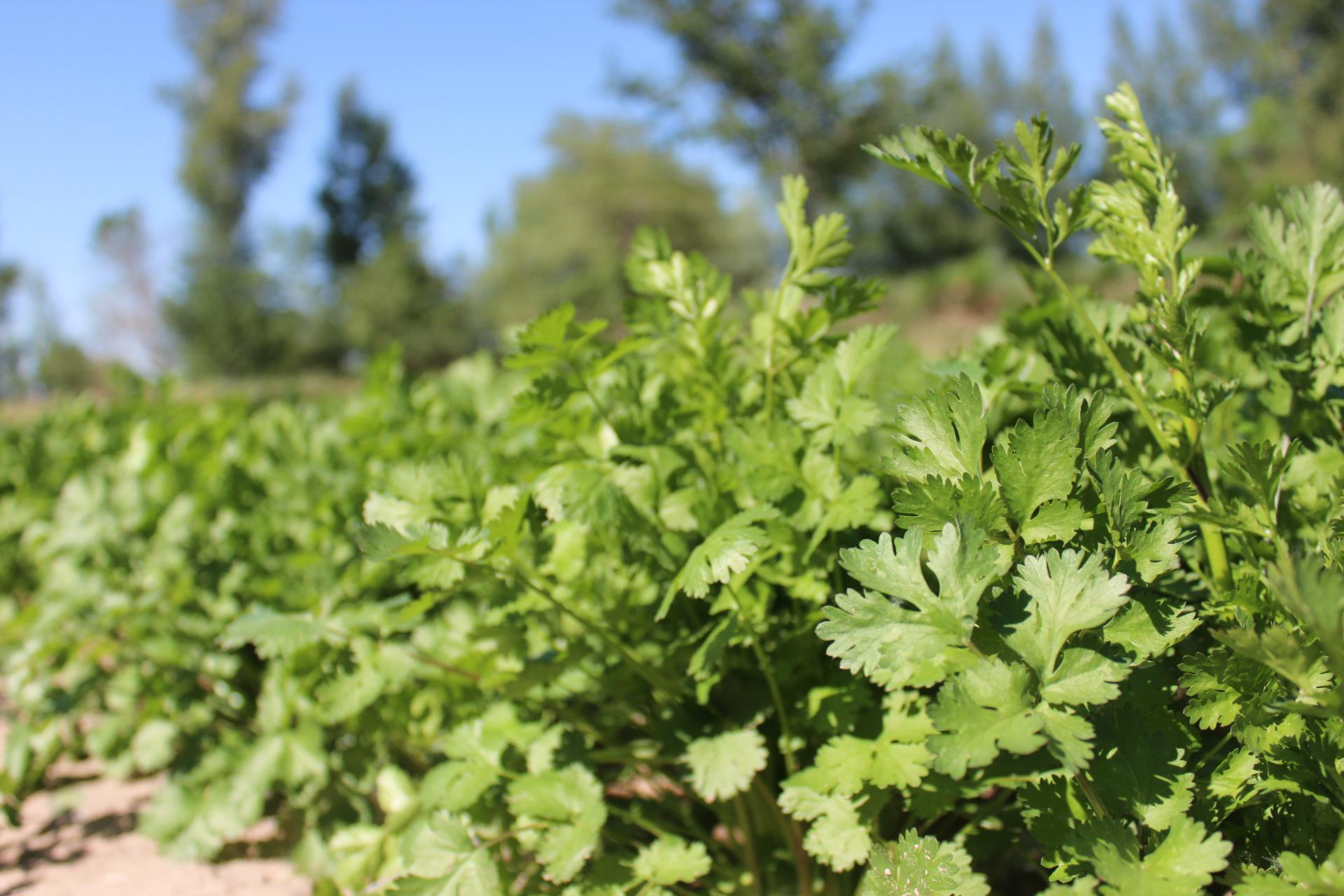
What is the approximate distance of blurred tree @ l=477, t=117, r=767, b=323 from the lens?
4422cm

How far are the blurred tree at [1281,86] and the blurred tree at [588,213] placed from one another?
20975 millimetres

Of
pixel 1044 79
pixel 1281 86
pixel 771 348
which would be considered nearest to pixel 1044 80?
pixel 1044 79

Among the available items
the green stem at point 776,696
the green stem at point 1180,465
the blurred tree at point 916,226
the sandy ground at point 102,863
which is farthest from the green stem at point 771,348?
the blurred tree at point 916,226

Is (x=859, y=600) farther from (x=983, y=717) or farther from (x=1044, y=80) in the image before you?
(x=1044, y=80)

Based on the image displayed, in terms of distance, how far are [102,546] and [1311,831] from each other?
8.62 ft

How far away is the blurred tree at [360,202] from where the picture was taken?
38.8m

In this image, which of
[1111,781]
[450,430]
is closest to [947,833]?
[1111,781]

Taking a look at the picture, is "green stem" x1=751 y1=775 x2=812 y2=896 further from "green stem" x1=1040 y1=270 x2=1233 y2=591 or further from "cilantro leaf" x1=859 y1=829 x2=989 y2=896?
"green stem" x1=1040 y1=270 x2=1233 y2=591

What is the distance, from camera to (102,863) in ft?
7.68

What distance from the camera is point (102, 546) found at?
8.14 feet

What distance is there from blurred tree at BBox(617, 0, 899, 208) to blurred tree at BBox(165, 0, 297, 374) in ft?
65.3

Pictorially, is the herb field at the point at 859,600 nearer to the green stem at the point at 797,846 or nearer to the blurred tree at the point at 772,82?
the green stem at the point at 797,846

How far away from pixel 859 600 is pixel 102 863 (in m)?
2.30

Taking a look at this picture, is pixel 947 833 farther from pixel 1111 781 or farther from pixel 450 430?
Result: pixel 450 430
